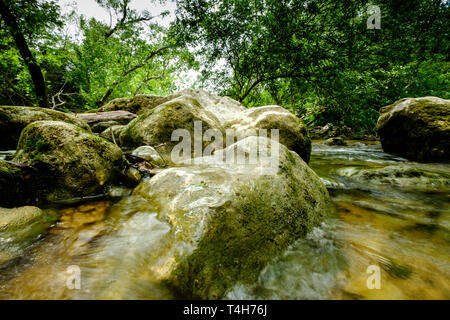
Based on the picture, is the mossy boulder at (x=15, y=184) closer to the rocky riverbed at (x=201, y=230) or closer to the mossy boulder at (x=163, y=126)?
the rocky riverbed at (x=201, y=230)

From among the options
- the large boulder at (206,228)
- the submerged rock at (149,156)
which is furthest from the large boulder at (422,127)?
the submerged rock at (149,156)

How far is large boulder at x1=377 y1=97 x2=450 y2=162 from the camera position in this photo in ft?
16.4

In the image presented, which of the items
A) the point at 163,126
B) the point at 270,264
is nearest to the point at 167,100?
the point at 163,126

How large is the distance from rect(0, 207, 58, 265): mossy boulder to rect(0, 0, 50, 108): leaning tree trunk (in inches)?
326

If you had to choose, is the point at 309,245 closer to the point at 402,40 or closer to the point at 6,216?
the point at 6,216

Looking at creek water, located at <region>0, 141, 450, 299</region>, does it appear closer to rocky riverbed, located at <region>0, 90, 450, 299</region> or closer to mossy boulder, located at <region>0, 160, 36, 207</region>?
rocky riverbed, located at <region>0, 90, 450, 299</region>

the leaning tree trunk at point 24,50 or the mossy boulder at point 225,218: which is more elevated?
the leaning tree trunk at point 24,50

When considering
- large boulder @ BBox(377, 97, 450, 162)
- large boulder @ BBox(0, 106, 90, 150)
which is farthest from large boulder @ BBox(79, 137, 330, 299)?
large boulder @ BBox(377, 97, 450, 162)

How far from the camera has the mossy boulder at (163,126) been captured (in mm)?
4230

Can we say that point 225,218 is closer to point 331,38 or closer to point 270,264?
point 270,264

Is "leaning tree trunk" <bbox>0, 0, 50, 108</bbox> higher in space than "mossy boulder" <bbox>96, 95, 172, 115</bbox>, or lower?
higher

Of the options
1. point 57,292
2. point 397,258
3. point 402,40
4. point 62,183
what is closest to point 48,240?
point 57,292

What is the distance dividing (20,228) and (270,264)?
2.31m

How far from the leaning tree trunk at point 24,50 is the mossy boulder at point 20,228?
8.28 m
